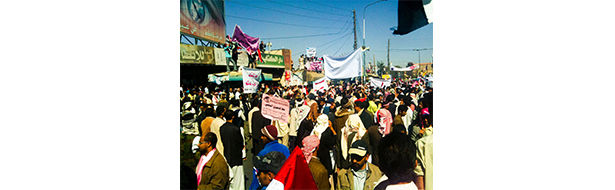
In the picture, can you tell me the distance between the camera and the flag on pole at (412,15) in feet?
12.8

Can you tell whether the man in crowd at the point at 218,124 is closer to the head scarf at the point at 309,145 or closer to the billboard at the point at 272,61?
the billboard at the point at 272,61

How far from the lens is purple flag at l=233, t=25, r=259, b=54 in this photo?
412 centimetres

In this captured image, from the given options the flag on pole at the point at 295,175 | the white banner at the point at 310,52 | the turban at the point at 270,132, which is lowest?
the flag on pole at the point at 295,175

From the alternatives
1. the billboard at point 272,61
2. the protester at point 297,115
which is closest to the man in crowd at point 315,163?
the protester at point 297,115

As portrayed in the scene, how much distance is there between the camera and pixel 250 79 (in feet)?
14.3

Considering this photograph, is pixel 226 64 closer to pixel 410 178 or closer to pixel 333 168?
pixel 333 168

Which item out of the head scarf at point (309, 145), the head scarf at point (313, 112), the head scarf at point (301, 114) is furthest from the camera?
the head scarf at point (313, 112)

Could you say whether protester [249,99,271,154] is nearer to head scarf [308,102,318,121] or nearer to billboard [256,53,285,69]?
billboard [256,53,285,69]

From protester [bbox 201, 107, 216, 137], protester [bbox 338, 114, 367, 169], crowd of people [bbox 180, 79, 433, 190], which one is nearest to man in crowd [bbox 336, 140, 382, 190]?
crowd of people [bbox 180, 79, 433, 190]

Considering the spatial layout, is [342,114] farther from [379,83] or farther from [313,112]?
[379,83]

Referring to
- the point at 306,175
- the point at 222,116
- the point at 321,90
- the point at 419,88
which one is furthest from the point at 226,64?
the point at 419,88

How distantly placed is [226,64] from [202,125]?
33.6 inches

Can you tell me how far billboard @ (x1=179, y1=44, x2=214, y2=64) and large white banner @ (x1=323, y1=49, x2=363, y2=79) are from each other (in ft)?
4.86

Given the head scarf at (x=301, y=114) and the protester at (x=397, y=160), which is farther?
the head scarf at (x=301, y=114)
